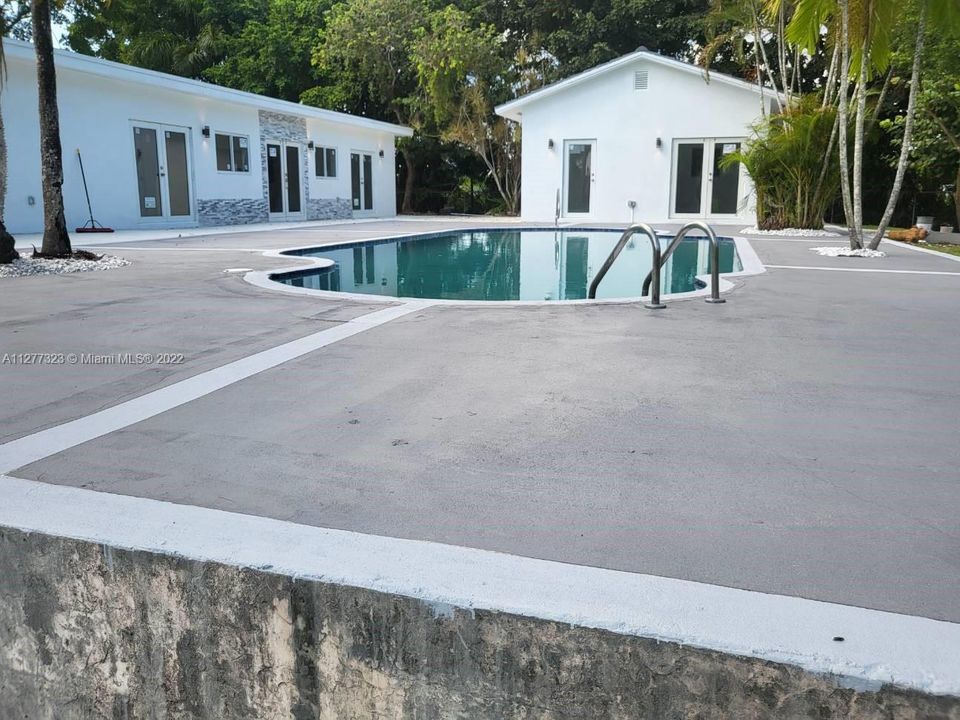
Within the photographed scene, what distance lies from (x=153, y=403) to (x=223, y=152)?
51.7 ft

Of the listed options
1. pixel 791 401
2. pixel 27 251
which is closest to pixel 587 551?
pixel 791 401

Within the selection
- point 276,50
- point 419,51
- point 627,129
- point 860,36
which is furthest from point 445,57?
point 860,36

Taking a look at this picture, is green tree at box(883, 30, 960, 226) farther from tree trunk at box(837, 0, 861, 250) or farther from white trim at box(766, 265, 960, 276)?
white trim at box(766, 265, 960, 276)

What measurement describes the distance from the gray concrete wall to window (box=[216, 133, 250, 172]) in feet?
55.4

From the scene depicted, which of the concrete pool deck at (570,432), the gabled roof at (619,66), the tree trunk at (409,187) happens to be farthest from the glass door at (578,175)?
the concrete pool deck at (570,432)

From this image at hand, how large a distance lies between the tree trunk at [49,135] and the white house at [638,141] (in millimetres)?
13424

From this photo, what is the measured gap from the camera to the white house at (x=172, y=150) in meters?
13.6

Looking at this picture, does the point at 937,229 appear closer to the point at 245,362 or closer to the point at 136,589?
the point at 245,362

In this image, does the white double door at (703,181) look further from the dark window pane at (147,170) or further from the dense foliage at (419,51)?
the dark window pane at (147,170)

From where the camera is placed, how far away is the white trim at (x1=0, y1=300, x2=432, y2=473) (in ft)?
9.28

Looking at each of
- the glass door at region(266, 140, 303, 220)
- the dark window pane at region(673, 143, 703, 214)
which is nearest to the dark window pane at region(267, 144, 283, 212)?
the glass door at region(266, 140, 303, 220)

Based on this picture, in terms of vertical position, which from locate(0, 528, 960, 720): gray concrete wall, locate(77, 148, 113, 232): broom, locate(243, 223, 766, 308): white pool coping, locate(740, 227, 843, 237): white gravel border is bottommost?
locate(0, 528, 960, 720): gray concrete wall

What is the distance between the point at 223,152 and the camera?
702 inches

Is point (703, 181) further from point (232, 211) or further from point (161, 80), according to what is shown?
point (161, 80)
